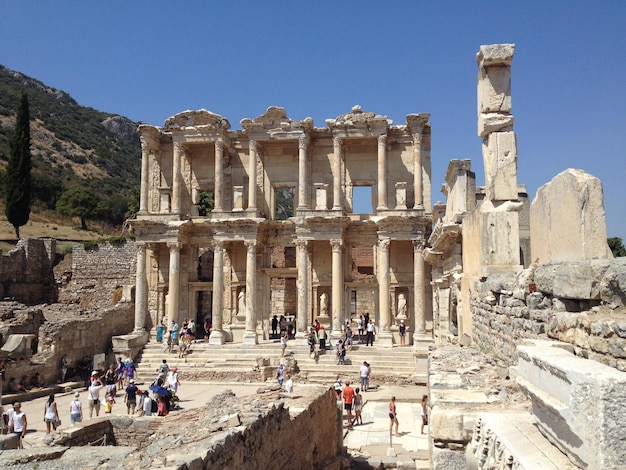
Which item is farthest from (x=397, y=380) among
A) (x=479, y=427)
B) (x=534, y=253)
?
(x=479, y=427)

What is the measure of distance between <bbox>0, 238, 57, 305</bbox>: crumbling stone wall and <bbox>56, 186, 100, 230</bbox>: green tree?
18.7 m

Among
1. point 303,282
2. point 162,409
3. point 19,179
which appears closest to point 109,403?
point 162,409

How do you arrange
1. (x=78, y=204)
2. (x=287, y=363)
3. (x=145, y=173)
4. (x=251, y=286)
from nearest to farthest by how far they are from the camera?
(x=287, y=363) → (x=251, y=286) → (x=145, y=173) → (x=78, y=204)

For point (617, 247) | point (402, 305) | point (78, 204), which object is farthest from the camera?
point (78, 204)

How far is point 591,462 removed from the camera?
7.79ft

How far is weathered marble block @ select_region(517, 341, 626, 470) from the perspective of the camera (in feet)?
7.55

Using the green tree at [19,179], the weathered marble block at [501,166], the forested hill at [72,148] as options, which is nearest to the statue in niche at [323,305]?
the weathered marble block at [501,166]

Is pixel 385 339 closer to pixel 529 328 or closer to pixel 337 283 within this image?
pixel 337 283

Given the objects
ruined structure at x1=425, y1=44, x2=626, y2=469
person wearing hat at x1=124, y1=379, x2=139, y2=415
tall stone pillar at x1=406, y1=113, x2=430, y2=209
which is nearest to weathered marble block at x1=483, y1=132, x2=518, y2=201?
ruined structure at x1=425, y1=44, x2=626, y2=469

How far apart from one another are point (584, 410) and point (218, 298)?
2225 centimetres

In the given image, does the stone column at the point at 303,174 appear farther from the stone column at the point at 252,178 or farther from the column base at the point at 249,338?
the column base at the point at 249,338

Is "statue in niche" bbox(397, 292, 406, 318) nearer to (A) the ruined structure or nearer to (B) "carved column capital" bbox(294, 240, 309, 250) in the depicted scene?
(B) "carved column capital" bbox(294, 240, 309, 250)

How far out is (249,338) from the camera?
22.8 metres

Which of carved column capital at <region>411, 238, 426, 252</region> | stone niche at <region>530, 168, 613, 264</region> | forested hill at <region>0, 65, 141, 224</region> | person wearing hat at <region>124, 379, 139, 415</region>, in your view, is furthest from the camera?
forested hill at <region>0, 65, 141, 224</region>
